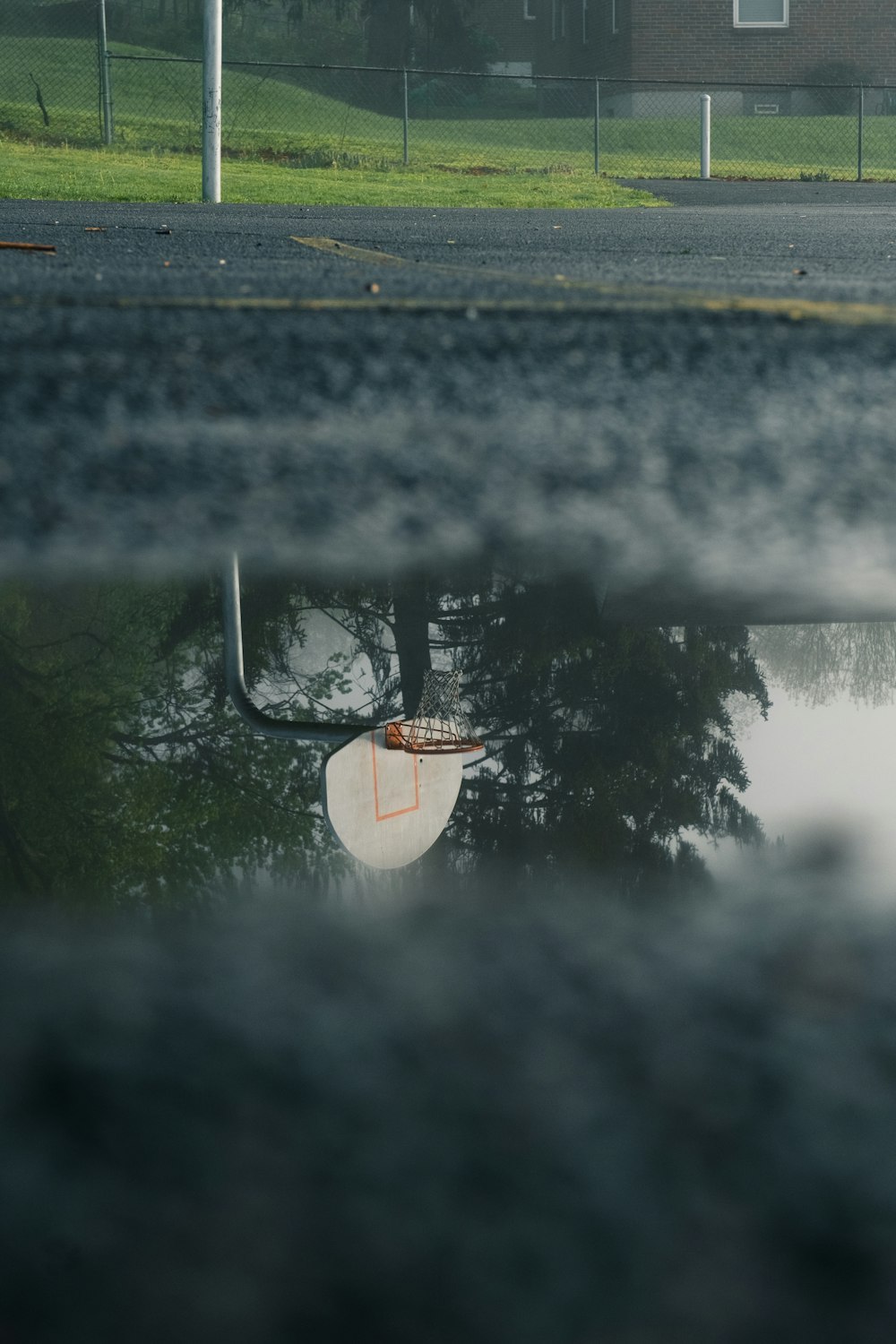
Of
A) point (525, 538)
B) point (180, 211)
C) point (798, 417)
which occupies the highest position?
point (180, 211)

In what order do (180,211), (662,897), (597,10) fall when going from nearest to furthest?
(662,897) < (180,211) < (597,10)

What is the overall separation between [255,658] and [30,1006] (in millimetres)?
632

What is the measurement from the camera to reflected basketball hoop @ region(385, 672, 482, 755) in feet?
3.53

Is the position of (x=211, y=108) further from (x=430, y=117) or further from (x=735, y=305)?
(x=430, y=117)

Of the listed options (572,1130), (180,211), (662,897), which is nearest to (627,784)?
(662,897)

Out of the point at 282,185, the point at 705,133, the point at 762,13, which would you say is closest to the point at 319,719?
the point at 282,185

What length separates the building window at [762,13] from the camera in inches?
1185

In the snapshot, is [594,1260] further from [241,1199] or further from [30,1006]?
[30,1006]

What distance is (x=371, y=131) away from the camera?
27141 millimetres

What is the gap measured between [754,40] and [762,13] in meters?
0.72

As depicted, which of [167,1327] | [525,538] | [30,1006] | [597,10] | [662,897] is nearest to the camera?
[167,1327]

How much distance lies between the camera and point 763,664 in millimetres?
1204

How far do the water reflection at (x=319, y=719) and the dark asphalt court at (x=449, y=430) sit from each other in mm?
153

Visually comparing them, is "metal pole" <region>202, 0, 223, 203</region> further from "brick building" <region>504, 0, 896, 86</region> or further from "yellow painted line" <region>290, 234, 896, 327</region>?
"brick building" <region>504, 0, 896, 86</region>
